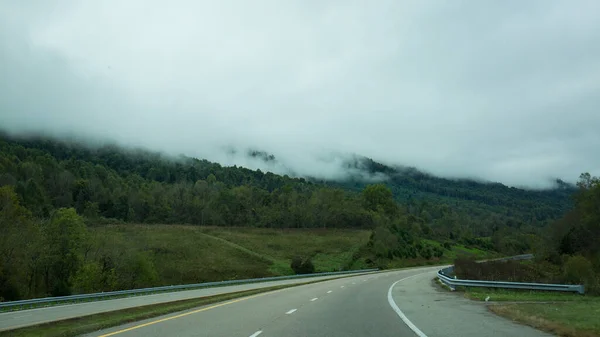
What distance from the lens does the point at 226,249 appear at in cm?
9650

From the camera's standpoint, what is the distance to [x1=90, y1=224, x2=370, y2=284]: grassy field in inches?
3034

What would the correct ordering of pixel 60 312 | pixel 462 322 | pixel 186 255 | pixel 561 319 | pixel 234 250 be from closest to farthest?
1. pixel 561 319
2. pixel 462 322
3. pixel 60 312
4. pixel 186 255
5. pixel 234 250

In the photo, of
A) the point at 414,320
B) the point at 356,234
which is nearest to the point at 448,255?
the point at 356,234

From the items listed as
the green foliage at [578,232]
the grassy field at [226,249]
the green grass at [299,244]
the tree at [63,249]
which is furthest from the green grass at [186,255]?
the green foliage at [578,232]

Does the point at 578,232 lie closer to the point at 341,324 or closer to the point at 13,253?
the point at 341,324

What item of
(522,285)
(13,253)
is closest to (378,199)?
(13,253)

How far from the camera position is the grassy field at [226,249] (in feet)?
253

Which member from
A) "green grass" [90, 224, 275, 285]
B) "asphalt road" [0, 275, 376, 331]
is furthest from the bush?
"asphalt road" [0, 275, 376, 331]

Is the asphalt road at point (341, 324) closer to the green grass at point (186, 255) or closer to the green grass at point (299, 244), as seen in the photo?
the green grass at point (186, 255)

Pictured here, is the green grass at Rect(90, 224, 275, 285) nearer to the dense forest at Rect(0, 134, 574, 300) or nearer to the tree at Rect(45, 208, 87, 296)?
the tree at Rect(45, 208, 87, 296)

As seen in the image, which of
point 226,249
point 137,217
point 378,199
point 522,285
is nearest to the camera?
point 522,285

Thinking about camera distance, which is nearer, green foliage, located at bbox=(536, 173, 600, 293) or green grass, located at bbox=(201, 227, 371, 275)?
green foliage, located at bbox=(536, 173, 600, 293)

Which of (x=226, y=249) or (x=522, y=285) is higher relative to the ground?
(x=522, y=285)

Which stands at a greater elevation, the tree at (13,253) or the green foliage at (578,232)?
the green foliage at (578,232)
